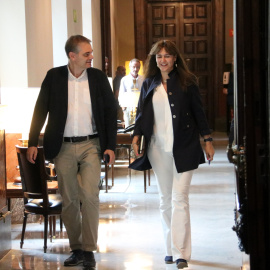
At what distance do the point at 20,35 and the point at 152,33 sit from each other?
12.7 metres

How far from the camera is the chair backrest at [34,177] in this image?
6004 mm

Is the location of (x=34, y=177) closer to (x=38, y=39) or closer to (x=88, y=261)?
(x=88, y=261)

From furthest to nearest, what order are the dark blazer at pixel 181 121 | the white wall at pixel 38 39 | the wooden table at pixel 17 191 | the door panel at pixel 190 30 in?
1. the door panel at pixel 190 30
2. the white wall at pixel 38 39
3. the wooden table at pixel 17 191
4. the dark blazer at pixel 181 121

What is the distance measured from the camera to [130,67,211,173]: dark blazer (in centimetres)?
528

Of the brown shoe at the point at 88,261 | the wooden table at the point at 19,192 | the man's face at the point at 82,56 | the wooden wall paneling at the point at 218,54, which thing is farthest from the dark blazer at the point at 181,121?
the wooden wall paneling at the point at 218,54

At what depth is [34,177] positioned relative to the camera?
612cm

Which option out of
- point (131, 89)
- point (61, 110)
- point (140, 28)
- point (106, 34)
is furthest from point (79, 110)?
point (140, 28)

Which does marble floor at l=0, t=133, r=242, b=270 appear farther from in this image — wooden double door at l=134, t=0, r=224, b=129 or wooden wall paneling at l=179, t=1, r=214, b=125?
wooden wall paneling at l=179, t=1, r=214, b=125

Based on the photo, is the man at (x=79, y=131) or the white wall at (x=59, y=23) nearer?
the man at (x=79, y=131)

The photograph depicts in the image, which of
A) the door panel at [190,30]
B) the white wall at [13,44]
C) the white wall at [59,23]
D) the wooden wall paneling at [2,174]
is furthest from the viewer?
the door panel at [190,30]

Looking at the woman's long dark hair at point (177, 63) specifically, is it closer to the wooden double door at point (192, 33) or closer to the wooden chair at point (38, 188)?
the wooden chair at point (38, 188)

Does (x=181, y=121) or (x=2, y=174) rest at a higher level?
(x=181, y=121)

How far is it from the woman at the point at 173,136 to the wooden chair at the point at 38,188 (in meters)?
0.95

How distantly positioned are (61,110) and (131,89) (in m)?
4.85
